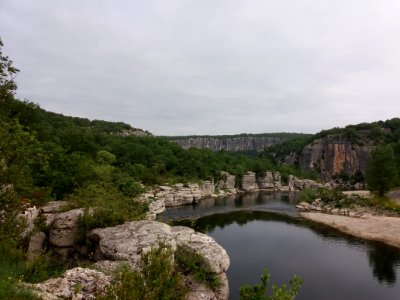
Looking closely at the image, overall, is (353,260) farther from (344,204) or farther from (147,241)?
(344,204)

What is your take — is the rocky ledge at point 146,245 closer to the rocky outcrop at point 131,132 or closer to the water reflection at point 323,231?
the water reflection at point 323,231

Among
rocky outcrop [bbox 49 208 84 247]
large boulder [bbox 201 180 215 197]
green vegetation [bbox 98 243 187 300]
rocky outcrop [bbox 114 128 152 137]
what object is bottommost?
large boulder [bbox 201 180 215 197]

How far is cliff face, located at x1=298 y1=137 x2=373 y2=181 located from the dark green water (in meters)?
78.1

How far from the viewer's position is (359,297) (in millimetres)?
20828

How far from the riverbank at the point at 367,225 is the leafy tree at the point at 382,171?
958 centimetres

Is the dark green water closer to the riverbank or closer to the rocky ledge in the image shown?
the riverbank

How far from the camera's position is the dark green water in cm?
2230

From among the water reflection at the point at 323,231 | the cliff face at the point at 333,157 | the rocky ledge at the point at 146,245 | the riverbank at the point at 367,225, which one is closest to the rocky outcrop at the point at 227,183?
the water reflection at the point at 323,231

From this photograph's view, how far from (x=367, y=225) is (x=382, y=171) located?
16.4 metres

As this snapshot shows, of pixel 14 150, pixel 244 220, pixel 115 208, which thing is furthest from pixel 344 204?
pixel 14 150

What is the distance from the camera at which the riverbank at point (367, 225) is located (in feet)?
116

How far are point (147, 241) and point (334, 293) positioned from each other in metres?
13.5

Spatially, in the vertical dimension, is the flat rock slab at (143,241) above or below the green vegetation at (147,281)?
below

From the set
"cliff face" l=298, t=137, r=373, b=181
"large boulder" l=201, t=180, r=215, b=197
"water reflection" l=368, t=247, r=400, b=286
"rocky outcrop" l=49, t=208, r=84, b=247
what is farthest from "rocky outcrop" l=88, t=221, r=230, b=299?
"cliff face" l=298, t=137, r=373, b=181
